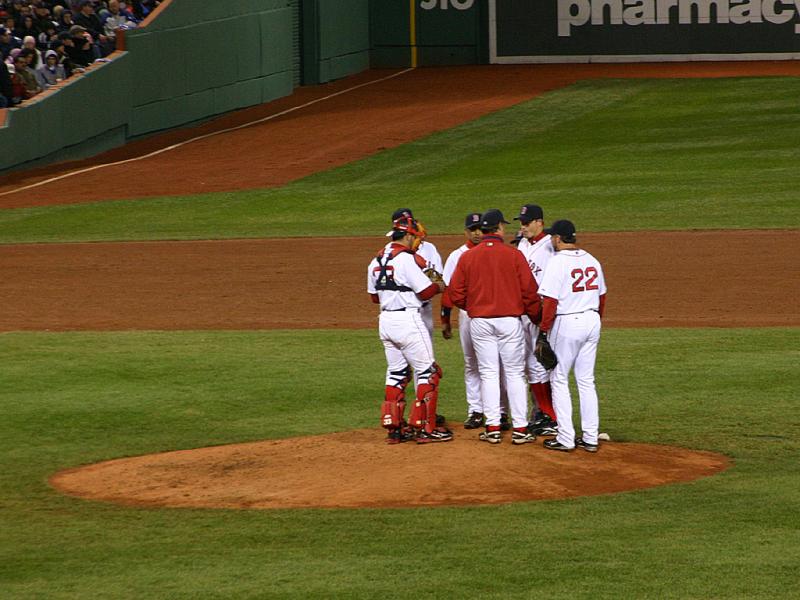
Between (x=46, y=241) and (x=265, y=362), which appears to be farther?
(x=46, y=241)

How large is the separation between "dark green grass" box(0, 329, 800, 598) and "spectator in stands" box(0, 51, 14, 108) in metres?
16.2

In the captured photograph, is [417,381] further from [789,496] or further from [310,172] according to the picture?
[310,172]

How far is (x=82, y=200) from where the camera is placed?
28500 millimetres

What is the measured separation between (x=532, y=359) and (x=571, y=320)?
83cm

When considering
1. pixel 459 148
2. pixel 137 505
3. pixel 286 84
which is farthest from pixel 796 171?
pixel 137 505

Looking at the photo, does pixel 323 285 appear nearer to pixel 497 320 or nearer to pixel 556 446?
pixel 497 320

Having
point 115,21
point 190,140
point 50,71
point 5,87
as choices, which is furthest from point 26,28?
point 190,140

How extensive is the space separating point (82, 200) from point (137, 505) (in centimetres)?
1961

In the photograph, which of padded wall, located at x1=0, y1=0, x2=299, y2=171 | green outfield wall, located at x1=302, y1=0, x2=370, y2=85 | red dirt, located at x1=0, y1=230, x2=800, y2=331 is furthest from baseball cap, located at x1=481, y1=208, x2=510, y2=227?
green outfield wall, located at x1=302, y1=0, x2=370, y2=85

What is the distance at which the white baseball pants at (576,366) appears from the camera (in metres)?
10.8

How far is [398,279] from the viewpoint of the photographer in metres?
11.0

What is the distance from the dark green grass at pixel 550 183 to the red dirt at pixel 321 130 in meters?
0.91

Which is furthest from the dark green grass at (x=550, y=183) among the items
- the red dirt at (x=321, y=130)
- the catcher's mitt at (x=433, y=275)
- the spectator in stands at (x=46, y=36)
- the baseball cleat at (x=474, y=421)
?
the catcher's mitt at (x=433, y=275)

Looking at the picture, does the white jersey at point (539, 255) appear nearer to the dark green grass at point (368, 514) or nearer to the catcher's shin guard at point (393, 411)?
the dark green grass at point (368, 514)
